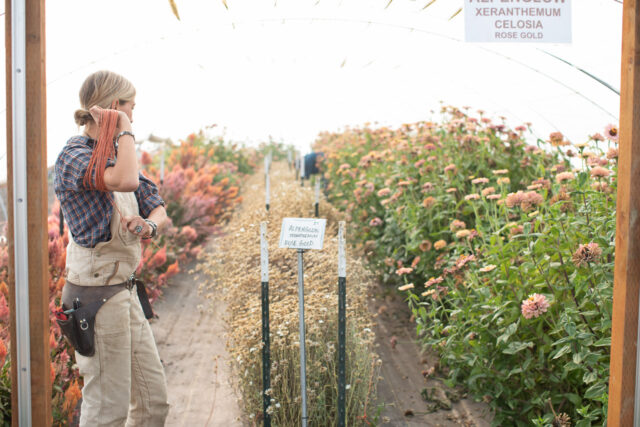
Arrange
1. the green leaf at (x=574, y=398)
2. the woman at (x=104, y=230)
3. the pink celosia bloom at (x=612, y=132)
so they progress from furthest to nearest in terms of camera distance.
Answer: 1. the pink celosia bloom at (x=612, y=132)
2. the green leaf at (x=574, y=398)
3. the woman at (x=104, y=230)

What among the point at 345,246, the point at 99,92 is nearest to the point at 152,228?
the point at 99,92

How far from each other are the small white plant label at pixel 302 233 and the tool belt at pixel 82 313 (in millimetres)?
711

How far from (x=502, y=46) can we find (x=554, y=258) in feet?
10.7

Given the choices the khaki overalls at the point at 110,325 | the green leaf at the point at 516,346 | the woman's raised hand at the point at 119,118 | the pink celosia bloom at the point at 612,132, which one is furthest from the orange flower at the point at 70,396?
the pink celosia bloom at the point at 612,132

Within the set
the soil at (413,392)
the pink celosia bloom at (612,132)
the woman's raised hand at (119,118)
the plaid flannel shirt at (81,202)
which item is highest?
the pink celosia bloom at (612,132)

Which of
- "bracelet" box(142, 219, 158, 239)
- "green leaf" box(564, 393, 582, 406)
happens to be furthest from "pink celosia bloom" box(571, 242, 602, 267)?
"bracelet" box(142, 219, 158, 239)

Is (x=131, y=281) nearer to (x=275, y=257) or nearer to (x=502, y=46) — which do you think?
(x=275, y=257)

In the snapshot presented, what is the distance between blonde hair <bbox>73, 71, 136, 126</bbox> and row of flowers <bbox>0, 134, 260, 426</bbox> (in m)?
0.94

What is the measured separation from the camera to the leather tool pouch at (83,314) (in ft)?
6.15

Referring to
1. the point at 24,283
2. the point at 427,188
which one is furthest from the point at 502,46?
the point at 24,283

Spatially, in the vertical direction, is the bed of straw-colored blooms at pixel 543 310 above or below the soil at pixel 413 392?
above

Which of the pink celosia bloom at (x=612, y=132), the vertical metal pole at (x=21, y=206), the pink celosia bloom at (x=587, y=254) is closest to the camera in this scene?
the vertical metal pole at (x=21, y=206)

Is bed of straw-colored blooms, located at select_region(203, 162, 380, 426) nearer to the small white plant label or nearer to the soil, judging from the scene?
Answer: the soil

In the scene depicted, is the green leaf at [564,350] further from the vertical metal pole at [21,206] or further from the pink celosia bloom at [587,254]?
the vertical metal pole at [21,206]
